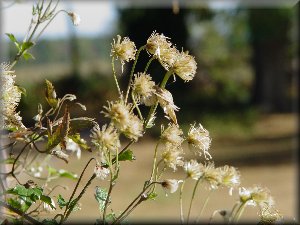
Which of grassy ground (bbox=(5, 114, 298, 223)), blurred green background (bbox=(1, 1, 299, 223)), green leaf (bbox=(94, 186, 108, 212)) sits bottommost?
green leaf (bbox=(94, 186, 108, 212))

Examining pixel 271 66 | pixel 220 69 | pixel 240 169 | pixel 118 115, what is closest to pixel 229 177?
pixel 118 115

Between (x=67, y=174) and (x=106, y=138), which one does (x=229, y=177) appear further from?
(x=67, y=174)

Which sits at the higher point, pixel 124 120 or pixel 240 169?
pixel 240 169

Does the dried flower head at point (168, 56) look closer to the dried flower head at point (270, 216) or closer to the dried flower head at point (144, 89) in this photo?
the dried flower head at point (144, 89)

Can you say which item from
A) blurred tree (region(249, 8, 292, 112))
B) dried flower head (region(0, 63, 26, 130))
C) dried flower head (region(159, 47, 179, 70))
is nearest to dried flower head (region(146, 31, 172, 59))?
dried flower head (region(159, 47, 179, 70))

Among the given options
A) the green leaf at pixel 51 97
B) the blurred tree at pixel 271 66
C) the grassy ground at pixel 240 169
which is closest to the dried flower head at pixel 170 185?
→ the green leaf at pixel 51 97

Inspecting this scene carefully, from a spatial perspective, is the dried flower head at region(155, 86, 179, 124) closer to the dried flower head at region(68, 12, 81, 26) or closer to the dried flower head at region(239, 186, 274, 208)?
the dried flower head at region(239, 186, 274, 208)
